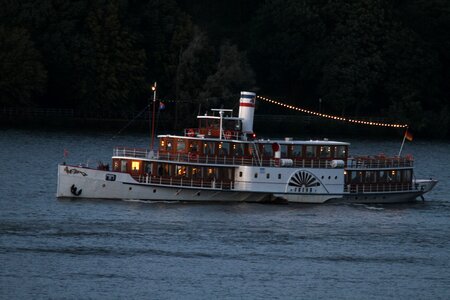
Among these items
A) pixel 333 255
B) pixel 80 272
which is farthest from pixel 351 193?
pixel 80 272

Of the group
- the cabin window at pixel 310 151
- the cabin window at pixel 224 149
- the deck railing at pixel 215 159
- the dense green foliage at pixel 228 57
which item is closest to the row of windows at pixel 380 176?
the cabin window at pixel 310 151

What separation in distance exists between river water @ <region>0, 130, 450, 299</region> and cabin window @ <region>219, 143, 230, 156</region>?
11.1ft

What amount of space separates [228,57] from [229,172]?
195 feet

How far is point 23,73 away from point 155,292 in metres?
78.9

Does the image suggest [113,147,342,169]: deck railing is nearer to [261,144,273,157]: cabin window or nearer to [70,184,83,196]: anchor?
[261,144,273,157]: cabin window

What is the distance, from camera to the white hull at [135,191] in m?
96.3

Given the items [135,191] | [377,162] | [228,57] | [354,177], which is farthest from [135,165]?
[228,57]

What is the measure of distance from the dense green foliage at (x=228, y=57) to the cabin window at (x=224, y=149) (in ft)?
178

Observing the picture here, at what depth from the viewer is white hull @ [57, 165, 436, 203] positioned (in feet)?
316

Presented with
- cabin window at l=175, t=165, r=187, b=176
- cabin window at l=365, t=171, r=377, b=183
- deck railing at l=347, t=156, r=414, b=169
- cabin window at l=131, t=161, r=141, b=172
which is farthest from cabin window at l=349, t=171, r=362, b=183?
cabin window at l=131, t=161, r=141, b=172

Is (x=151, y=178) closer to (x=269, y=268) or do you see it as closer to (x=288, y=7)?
(x=269, y=268)

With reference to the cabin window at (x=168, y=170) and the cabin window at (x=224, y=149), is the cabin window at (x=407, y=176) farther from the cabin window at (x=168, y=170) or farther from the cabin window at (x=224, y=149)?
the cabin window at (x=168, y=170)

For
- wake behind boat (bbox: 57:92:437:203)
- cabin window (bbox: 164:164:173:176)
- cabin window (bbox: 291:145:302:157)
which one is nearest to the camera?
wake behind boat (bbox: 57:92:437:203)

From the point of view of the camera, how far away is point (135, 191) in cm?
9731
